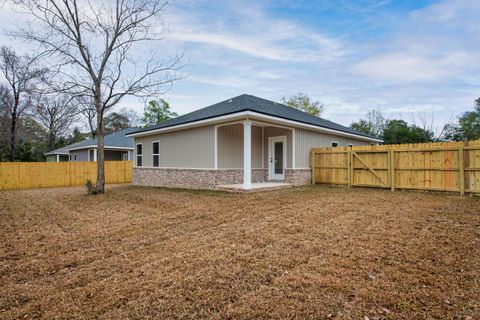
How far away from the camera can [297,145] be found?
1301 cm

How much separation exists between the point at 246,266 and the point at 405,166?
31.5 feet

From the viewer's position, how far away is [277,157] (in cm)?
1362

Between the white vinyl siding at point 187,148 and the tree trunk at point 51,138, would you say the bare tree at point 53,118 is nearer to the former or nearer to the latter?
the tree trunk at point 51,138

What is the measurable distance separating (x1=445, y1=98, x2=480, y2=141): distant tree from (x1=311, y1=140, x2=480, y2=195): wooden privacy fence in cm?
1697

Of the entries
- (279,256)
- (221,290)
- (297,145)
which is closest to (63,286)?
(221,290)

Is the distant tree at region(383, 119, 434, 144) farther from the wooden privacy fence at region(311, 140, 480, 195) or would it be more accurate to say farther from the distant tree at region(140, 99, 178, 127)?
the distant tree at region(140, 99, 178, 127)

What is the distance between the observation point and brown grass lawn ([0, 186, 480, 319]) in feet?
8.15

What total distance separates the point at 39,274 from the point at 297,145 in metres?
11.2

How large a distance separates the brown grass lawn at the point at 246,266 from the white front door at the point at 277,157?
6794mm

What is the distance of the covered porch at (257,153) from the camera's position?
467 inches

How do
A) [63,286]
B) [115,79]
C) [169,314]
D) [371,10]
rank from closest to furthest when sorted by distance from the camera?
[169,314], [63,286], [371,10], [115,79]

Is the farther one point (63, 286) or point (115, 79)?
point (115, 79)

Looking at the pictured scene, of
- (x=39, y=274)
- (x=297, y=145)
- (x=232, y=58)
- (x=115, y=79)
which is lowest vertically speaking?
(x=39, y=274)

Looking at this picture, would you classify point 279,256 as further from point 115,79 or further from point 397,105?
point 397,105
